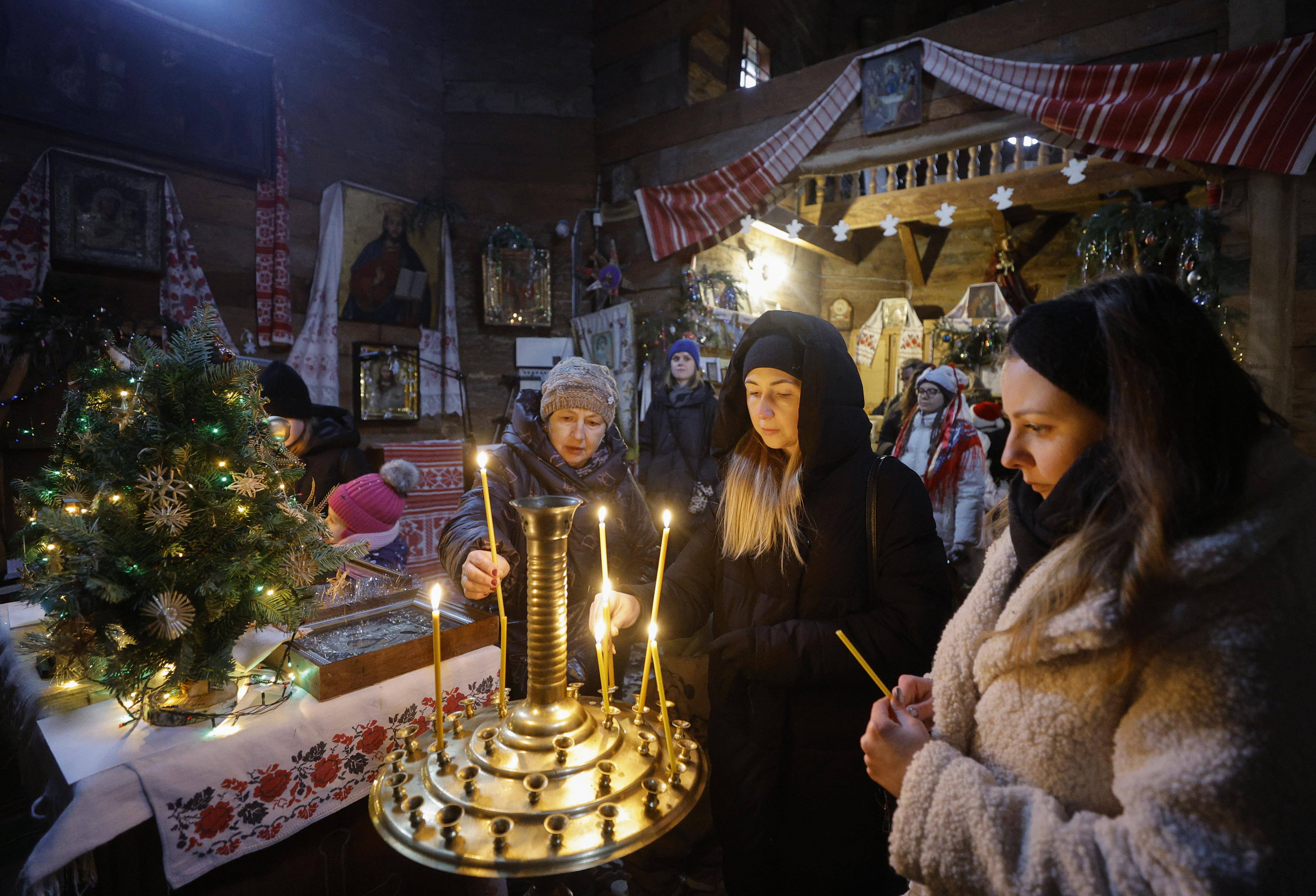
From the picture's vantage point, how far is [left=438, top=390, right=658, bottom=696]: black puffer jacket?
2211mm

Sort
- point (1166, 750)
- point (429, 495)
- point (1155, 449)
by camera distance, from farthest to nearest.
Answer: point (429, 495)
point (1155, 449)
point (1166, 750)

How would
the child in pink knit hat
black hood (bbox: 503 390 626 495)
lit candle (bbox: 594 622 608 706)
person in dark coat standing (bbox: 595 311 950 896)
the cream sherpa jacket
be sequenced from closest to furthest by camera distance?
the cream sherpa jacket < lit candle (bbox: 594 622 608 706) < person in dark coat standing (bbox: 595 311 950 896) < black hood (bbox: 503 390 626 495) < the child in pink knit hat

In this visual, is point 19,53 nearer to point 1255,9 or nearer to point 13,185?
point 13,185

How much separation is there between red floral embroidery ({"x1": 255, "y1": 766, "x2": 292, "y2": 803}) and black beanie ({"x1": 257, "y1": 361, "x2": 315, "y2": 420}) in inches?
104

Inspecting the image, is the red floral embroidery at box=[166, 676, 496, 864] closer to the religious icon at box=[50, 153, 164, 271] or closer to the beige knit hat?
the beige knit hat

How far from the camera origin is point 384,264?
22.7ft

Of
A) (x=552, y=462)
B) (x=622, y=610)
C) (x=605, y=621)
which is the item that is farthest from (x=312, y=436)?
(x=605, y=621)

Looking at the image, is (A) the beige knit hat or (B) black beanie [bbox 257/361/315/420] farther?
(B) black beanie [bbox 257/361/315/420]

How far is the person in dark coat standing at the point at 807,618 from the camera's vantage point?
5.24 feet

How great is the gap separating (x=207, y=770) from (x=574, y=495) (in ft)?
4.66

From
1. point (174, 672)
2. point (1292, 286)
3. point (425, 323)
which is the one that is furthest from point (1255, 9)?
point (425, 323)

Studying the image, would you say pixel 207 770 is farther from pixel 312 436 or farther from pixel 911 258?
pixel 911 258

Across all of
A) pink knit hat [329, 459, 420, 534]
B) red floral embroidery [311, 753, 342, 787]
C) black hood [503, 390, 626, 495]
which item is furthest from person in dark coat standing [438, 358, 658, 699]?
red floral embroidery [311, 753, 342, 787]

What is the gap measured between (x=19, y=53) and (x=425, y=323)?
374 centimetres
